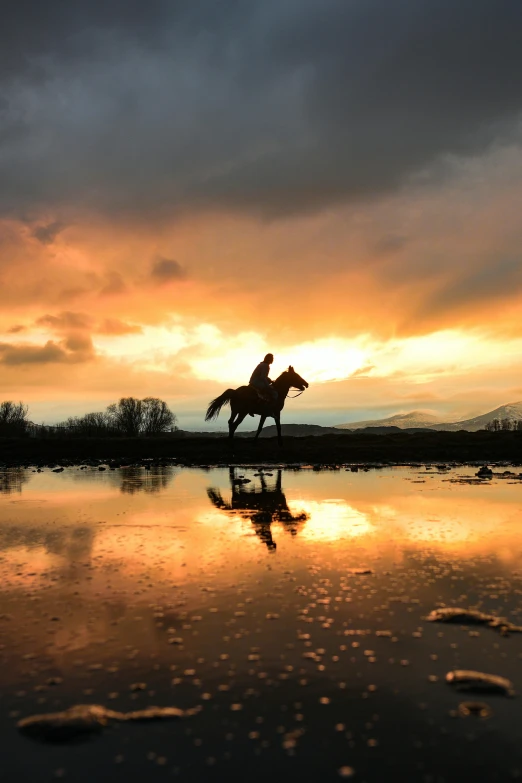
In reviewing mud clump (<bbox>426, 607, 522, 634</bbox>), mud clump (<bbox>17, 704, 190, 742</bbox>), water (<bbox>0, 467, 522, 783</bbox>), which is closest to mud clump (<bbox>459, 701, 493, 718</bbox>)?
water (<bbox>0, 467, 522, 783</bbox>)

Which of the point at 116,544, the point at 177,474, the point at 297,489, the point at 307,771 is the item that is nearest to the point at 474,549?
the point at 116,544

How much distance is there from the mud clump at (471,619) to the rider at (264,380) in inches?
892

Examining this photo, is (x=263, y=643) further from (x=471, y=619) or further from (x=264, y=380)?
(x=264, y=380)

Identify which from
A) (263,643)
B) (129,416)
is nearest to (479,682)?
(263,643)

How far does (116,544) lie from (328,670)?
475cm

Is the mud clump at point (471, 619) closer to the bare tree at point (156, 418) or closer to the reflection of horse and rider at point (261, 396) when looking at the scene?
the reflection of horse and rider at point (261, 396)

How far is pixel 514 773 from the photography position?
273 centimetres

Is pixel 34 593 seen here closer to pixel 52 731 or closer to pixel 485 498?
pixel 52 731

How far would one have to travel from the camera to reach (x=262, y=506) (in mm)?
11211

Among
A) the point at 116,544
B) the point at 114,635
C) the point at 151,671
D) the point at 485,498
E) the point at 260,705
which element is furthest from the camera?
the point at 485,498

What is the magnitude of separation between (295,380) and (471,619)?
24.2 m

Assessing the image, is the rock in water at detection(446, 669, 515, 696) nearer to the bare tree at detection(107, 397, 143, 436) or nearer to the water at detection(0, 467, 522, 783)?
the water at detection(0, 467, 522, 783)

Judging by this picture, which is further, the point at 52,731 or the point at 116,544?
the point at 116,544

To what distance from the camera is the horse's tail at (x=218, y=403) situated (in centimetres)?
2833
